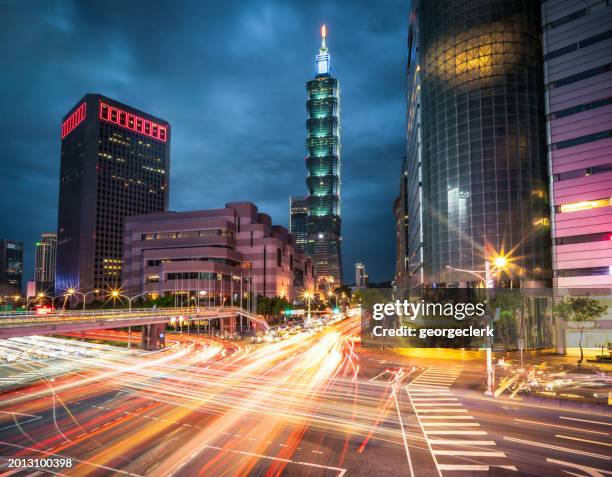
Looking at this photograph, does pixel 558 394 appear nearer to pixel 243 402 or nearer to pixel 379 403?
pixel 379 403

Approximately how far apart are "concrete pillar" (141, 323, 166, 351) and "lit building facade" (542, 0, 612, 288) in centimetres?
6131

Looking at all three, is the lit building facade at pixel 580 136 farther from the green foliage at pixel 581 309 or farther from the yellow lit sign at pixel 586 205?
the green foliage at pixel 581 309

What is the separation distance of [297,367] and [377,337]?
4159 centimetres

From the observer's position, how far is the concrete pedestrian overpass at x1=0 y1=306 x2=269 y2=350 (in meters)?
39.7

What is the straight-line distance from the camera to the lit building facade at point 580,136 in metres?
Result: 68.4

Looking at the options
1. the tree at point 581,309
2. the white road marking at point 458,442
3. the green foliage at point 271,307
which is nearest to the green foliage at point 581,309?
the tree at point 581,309

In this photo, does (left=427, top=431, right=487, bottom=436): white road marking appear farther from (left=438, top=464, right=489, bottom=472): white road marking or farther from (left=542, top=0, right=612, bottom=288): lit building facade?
(left=542, top=0, right=612, bottom=288): lit building facade

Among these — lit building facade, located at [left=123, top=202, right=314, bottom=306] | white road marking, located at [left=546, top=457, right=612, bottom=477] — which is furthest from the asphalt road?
lit building facade, located at [left=123, top=202, right=314, bottom=306]

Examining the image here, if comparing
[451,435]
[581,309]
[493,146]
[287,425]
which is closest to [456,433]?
[451,435]

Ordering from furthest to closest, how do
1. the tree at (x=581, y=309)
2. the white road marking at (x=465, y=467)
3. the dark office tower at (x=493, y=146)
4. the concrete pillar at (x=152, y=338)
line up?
the dark office tower at (x=493, y=146) < the concrete pillar at (x=152, y=338) < the tree at (x=581, y=309) < the white road marking at (x=465, y=467)

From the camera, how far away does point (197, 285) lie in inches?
4953

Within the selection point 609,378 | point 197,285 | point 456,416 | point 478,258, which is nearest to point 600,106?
point 478,258

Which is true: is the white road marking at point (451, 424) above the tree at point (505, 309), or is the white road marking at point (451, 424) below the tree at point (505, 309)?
below

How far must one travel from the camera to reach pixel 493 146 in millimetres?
79938
